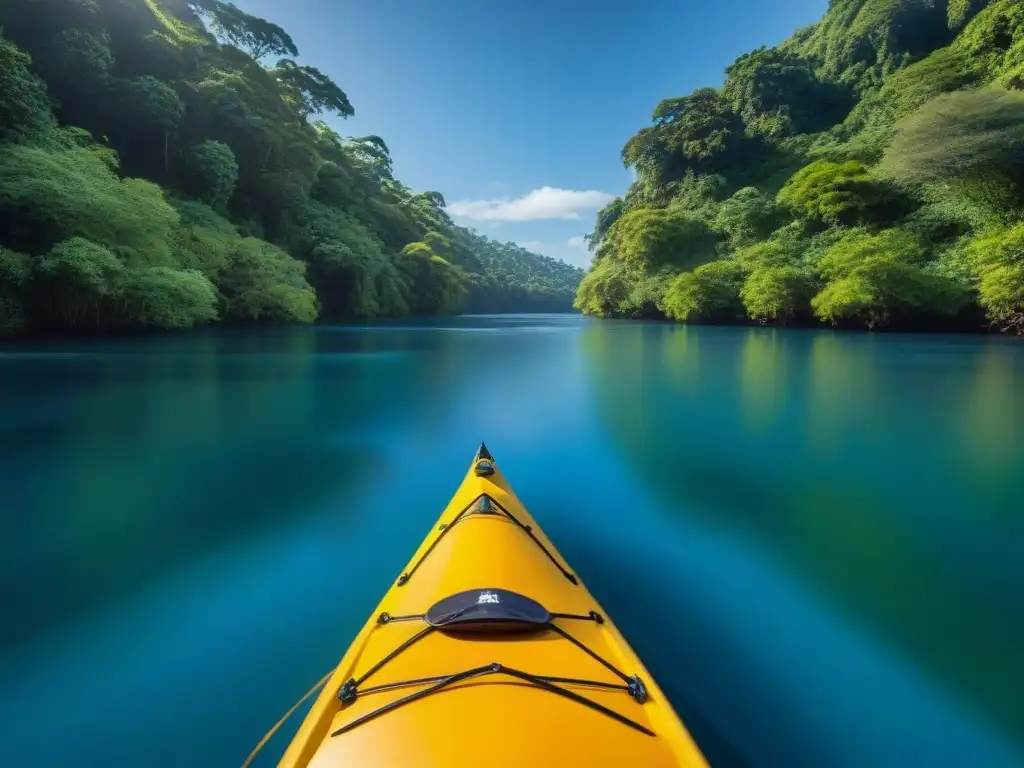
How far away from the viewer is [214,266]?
2034cm

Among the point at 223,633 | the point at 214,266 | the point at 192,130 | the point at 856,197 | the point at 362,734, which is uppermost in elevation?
the point at 192,130

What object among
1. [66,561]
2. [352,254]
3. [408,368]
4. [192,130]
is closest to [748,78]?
[352,254]

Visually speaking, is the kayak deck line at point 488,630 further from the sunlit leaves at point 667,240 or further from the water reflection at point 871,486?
the sunlit leaves at point 667,240

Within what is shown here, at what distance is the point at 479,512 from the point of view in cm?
291

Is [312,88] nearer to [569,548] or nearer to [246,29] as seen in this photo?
[246,29]

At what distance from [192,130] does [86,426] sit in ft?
68.0

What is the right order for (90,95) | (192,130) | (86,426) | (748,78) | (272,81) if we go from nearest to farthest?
1. (86,426)
2. (90,95)
3. (192,130)
4. (272,81)
5. (748,78)

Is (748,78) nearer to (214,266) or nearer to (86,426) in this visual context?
(214,266)

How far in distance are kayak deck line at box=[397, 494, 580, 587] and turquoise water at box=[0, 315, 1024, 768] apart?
636 millimetres

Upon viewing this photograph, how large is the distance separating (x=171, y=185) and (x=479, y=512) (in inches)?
973

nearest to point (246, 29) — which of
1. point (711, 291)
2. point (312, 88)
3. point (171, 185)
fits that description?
point (312, 88)

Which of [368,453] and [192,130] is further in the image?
[192,130]

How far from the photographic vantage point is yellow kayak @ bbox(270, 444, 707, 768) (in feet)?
4.74

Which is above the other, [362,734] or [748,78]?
[748,78]
